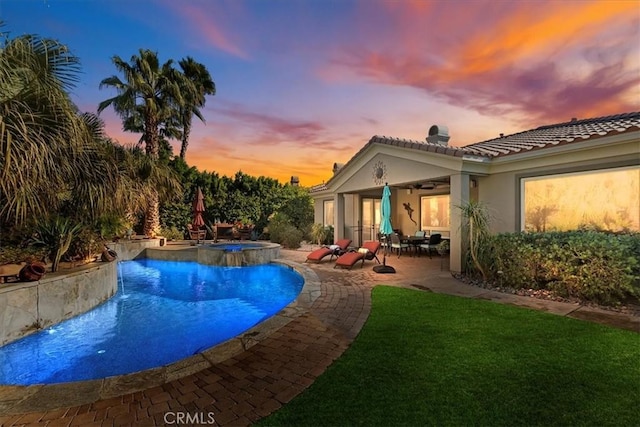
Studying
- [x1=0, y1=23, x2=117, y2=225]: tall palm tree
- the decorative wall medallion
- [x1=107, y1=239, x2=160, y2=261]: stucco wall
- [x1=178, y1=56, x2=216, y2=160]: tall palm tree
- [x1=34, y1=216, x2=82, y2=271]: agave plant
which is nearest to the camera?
[x1=0, y1=23, x2=117, y2=225]: tall palm tree

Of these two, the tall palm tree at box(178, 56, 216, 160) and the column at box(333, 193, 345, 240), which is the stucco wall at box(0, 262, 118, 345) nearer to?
the column at box(333, 193, 345, 240)

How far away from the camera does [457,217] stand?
10.3 m

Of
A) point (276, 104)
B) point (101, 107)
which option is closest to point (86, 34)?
point (276, 104)

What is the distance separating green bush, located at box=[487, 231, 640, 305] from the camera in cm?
660

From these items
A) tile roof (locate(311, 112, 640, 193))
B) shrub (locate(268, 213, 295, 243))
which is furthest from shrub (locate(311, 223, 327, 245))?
tile roof (locate(311, 112, 640, 193))

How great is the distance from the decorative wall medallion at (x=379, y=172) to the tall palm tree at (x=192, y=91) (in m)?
13.6

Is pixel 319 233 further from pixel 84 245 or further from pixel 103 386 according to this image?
pixel 103 386

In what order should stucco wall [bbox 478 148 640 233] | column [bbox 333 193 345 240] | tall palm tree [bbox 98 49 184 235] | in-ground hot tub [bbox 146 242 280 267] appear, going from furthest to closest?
column [bbox 333 193 345 240] → tall palm tree [bbox 98 49 184 235] → in-ground hot tub [bbox 146 242 280 267] → stucco wall [bbox 478 148 640 233]

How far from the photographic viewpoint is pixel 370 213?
19031 mm

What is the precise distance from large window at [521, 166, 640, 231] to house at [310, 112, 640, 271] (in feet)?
0.06

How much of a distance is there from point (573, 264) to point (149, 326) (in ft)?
34.2

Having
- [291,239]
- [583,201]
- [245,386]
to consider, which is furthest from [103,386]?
[291,239]

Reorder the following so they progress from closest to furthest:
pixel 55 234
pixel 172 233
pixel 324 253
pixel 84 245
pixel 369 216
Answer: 1. pixel 55 234
2. pixel 84 245
3. pixel 324 253
4. pixel 369 216
5. pixel 172 233

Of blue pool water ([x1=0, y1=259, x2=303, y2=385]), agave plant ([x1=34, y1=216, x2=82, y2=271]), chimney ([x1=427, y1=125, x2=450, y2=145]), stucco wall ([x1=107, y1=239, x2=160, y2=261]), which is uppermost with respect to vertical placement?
chimney ([x1=427, y1=125, x2=450, y2=145])
